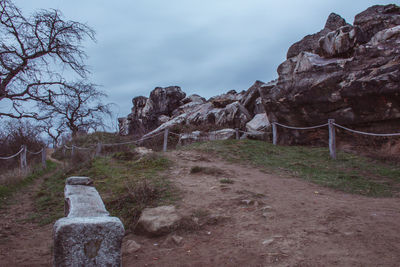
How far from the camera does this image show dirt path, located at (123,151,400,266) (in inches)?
113

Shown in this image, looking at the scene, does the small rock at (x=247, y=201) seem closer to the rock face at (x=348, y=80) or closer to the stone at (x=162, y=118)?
the rock face at (x=348, y=80)

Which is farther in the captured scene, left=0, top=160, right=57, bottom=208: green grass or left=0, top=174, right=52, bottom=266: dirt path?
left=0, top=160, right=57, bottom=208: green grass

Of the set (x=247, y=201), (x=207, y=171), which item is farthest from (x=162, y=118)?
(x=247, y=201)

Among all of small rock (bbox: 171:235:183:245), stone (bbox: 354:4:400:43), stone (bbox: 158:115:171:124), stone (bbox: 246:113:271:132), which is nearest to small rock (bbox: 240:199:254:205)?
small rock (bbox: 171:235:183:245)

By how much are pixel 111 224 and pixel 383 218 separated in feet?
11.4

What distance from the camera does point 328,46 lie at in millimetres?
10656

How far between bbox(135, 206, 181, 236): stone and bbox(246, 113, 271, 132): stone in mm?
9278

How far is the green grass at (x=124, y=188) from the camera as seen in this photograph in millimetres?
4949

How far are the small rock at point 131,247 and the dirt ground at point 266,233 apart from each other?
57 millimetres

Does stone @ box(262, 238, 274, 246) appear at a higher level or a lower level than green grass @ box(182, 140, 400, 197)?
lower

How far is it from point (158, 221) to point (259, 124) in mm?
10051

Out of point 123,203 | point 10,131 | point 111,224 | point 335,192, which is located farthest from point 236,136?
point 10,131

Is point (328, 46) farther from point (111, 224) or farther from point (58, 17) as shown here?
point (111, 224)

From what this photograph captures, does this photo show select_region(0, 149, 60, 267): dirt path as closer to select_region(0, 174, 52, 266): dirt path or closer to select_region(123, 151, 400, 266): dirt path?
select_region(0, 174, 52, 266): dirt path
